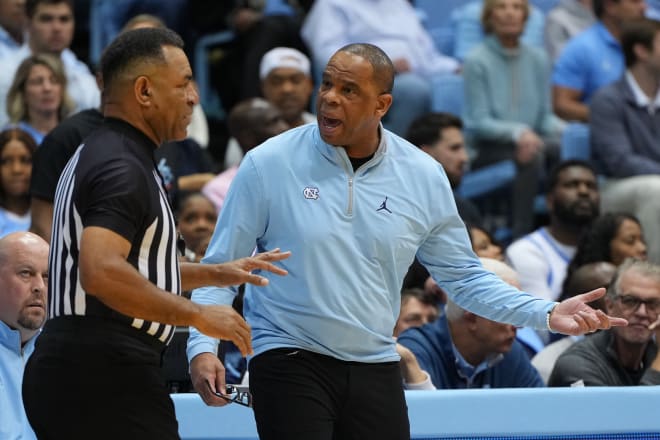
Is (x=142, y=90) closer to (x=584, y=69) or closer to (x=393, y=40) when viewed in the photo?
(x=393, y=40)

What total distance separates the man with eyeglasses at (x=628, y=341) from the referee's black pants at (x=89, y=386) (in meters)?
2.43

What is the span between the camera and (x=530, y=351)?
19.5 ft

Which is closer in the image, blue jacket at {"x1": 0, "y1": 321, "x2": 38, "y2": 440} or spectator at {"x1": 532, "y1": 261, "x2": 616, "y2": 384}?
blue jacket at {"x1": 0, "y1": 321, "x2": 38, "y2": 440}

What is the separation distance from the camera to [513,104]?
8.20 metres

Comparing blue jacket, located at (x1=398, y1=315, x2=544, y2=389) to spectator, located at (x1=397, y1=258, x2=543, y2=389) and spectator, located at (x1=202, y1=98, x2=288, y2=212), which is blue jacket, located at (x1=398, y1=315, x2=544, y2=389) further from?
spectator, located at (x1=202, y1=98, x2=288, y2=212)

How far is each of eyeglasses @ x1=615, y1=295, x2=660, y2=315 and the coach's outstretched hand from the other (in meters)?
1.56

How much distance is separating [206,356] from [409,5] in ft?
19.1

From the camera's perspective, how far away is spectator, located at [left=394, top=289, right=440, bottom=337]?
582 cm

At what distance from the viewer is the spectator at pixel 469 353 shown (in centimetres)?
495

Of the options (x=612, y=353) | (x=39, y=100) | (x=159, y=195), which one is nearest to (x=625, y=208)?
(x=612, y=353)

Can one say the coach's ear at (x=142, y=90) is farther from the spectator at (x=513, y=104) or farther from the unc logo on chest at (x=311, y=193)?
the spectator at (x=513, y=104)

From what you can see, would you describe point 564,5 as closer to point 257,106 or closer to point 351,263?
point 257,106

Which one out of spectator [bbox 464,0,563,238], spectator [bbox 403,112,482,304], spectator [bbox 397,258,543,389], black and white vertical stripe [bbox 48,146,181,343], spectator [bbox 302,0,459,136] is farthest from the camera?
spectator [bbox 302,0,459,136]

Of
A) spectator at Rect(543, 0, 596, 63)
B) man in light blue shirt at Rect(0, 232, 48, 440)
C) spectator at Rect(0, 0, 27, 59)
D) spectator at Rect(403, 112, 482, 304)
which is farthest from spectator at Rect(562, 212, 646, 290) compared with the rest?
spectator at Rect(0, 0, 27, 59)
